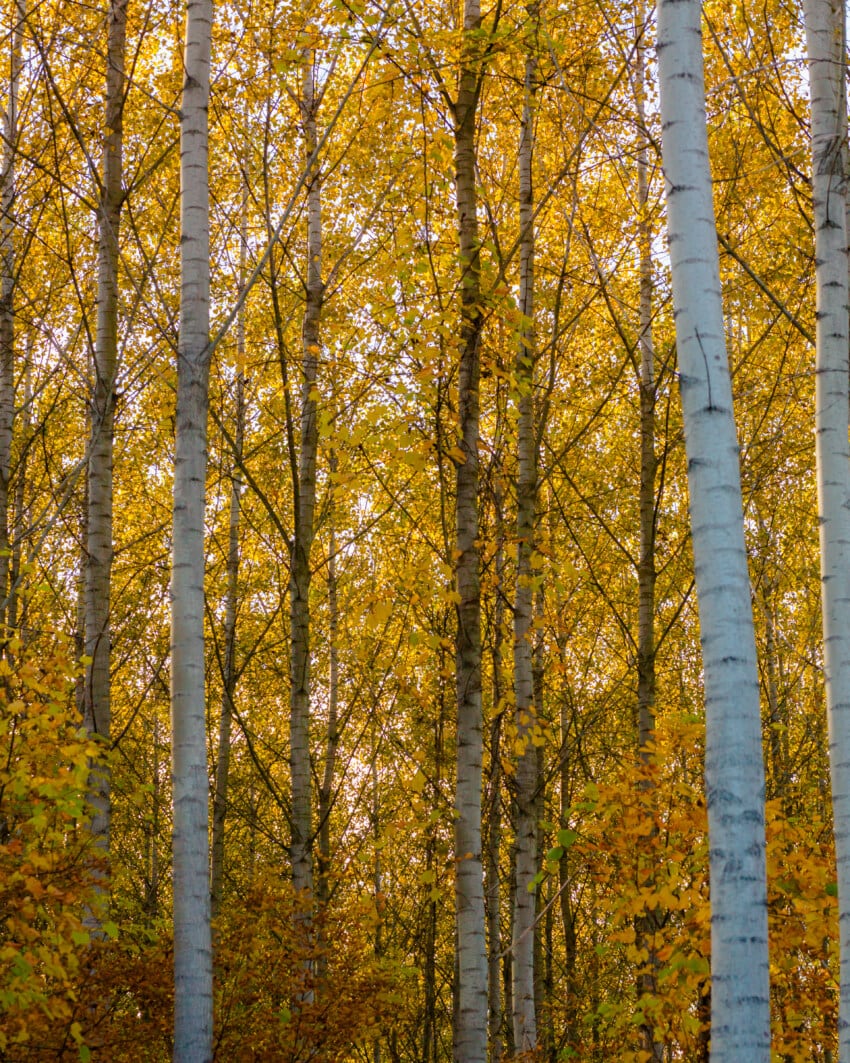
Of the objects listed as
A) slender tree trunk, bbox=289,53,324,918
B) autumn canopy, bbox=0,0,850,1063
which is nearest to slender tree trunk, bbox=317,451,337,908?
autumn canopy, bbox=0,0,850,1063

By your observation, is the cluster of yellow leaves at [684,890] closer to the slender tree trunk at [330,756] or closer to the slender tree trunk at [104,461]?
the slender tree trunk at [104,461]

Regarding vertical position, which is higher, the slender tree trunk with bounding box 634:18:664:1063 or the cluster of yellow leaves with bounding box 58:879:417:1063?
the slender tree trunk with bounding box 634:18:664:1063

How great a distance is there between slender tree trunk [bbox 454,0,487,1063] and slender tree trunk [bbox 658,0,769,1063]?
95.7 inches

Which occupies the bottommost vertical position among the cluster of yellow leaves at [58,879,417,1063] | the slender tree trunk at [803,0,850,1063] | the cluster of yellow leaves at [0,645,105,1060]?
the cluster of yellow leaves at [58,879,417,1063]

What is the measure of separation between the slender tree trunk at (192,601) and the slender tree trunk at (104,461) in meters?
1.04

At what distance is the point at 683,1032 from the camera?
5.95m

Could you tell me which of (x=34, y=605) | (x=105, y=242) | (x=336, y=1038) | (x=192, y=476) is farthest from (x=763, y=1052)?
(x=34, y=605)

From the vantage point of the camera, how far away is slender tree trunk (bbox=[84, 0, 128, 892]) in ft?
19.4

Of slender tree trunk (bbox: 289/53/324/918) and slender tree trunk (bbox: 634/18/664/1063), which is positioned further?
slender tree trunk (bbox: 634/18/664/1063)

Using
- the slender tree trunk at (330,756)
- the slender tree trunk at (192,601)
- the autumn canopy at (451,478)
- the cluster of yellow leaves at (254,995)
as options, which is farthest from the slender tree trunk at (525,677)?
the slender tree trunk at (330,756)

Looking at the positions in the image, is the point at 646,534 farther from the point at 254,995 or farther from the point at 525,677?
the point at 254,995

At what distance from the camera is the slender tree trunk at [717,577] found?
265 cm

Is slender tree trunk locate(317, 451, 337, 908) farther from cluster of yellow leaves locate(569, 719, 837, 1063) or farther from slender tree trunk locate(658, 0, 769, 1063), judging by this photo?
slender tree trunk locate(658, 0, 769, 1063)

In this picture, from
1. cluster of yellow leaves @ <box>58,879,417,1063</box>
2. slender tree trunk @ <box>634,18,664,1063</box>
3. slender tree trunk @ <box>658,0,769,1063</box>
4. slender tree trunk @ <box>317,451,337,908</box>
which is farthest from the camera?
slender tree trunk @ <box>317,451,337,908</box>
